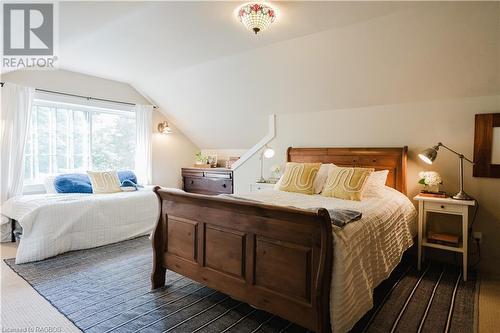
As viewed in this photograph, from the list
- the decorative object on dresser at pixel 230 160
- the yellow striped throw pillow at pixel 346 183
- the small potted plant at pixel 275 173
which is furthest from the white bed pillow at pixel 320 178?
the decorative object on dresser at pixel 230 160

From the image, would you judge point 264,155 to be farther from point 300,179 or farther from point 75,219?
point 75,219

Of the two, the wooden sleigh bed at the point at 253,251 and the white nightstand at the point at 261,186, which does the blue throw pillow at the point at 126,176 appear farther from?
the wooden sleigh bed at the point at 253,251

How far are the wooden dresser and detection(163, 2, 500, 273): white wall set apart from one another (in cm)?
95

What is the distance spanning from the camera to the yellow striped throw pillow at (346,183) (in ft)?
9.18

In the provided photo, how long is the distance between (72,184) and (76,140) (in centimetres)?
102

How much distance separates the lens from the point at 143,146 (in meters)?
5.27

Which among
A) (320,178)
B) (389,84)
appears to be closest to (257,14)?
(389,84)

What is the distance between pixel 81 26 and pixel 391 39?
9.74ft

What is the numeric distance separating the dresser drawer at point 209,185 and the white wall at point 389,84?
0.99m

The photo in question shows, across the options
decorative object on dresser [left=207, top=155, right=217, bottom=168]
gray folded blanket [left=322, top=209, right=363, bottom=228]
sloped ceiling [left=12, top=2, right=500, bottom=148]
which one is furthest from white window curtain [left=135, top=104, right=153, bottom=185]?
gray folded blanket [left=322, top=209, right=363, bottom=228]

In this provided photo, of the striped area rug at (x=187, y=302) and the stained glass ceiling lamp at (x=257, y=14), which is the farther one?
the stained glass ceiling lamp at (x=257, y=14)

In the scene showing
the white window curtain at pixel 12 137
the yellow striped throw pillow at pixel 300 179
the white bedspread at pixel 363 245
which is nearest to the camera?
the white bedspread at pixel 363 245

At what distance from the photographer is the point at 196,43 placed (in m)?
3.21

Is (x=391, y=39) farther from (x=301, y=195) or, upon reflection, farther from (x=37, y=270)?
(x=37, y=270)
